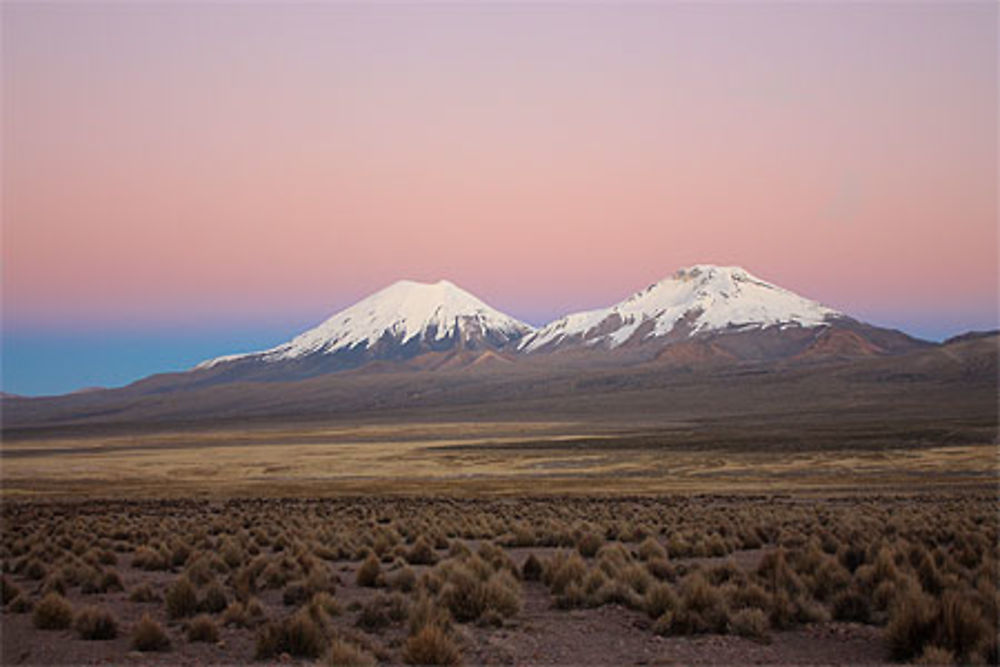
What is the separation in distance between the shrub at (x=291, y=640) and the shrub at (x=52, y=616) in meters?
3.06

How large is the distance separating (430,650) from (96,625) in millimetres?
4411

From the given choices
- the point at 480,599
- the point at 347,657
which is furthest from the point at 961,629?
the point at 347,657

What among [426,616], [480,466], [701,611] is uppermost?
[426,616]

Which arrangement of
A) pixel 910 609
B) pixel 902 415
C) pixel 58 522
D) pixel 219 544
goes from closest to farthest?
pixel 910 609 → pixel 219 544 → pixel 58 522 → pixel 902 415

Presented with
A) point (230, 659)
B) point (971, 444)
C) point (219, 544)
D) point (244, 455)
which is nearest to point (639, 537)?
point (219, 544)

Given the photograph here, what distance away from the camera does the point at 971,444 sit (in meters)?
62.5

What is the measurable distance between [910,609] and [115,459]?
257 feet

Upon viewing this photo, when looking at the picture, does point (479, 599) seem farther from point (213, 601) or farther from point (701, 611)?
point (213, 601)

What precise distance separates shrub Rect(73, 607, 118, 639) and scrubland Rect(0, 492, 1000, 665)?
24mm

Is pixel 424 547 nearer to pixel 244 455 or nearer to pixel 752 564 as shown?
pixel 752 564

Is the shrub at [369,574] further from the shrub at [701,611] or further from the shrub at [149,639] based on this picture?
the shrub at [701,611]

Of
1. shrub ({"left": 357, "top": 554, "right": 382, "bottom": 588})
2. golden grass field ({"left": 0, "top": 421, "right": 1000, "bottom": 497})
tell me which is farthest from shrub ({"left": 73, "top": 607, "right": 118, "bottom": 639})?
golden grass field ({"left": 0, "top": 421, "right": 1000, "bottom": 497})

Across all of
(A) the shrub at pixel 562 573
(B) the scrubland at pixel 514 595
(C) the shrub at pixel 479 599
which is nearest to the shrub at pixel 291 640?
(B) the scrubland at pixel 514 595

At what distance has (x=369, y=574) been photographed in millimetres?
12836
